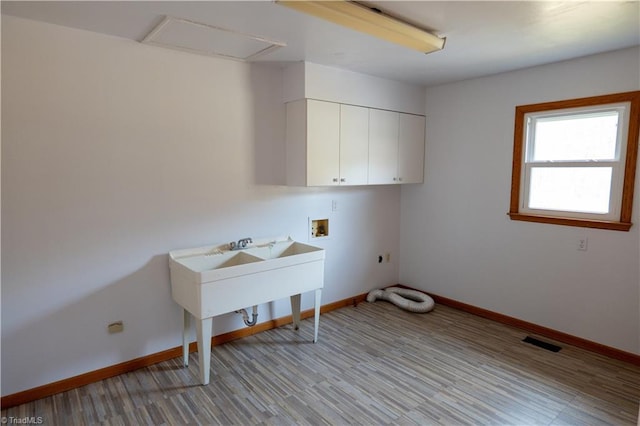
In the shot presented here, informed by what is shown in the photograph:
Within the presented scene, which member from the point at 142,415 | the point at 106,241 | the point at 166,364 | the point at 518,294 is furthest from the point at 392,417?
the point at 106,241

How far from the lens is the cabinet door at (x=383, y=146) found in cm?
379

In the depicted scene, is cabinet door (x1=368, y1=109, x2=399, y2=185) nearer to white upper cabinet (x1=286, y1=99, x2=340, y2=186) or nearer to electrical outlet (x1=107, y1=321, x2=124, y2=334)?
white upper cabinet (x1=286, y1=99, x2=340, y2=186)

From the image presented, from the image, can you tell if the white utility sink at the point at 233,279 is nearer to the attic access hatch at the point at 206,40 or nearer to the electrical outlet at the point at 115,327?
the electrical outlet at the point at 115,327

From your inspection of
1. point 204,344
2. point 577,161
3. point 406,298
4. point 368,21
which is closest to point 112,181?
point 204,344

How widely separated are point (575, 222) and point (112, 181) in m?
3.72

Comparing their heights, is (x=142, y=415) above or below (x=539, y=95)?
below

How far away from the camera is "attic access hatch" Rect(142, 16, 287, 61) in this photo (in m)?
2.35

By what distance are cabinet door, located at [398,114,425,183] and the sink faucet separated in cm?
185

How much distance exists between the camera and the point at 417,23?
234 centimetres

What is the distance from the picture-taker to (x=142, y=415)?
7.57ft

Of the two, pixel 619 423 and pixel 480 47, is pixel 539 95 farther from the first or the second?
pixel 619 423

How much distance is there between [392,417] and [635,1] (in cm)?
275

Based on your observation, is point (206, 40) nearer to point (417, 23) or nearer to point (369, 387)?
point (417, 23)

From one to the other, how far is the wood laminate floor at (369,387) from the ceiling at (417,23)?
7.97 feet
